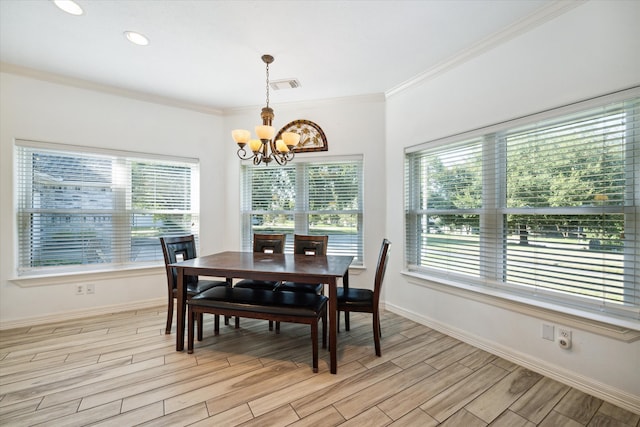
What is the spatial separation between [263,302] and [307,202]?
1.95 m

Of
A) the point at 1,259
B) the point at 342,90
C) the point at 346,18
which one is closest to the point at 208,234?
the point at 1,259

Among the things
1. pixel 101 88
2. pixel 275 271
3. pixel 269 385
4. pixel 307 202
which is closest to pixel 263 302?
pixel 275 271

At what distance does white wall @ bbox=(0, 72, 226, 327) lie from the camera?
2973 millimetres

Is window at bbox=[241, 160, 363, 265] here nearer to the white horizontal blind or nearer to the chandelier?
the white horizontal blind

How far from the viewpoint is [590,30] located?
6.33 ft

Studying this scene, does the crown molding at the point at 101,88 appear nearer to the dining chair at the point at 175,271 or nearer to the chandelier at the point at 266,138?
the chandelier at the point at 266,138

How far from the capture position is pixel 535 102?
220 cm

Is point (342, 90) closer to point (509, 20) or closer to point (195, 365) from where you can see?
point (509, 20)

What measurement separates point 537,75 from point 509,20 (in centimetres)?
51

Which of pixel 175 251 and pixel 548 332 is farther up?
pixel 175 251

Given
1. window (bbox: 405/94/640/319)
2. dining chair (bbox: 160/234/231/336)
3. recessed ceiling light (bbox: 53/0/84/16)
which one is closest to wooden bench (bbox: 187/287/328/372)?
A: dining chair (bbox: 160/234/231/336)

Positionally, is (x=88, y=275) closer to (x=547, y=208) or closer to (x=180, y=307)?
(x=180, y=307)

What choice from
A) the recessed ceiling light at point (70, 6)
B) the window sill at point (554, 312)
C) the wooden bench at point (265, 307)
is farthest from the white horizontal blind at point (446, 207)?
the recessed ceiling light at point (70, 6)

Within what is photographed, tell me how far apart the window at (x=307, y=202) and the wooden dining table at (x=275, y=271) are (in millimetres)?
1004
